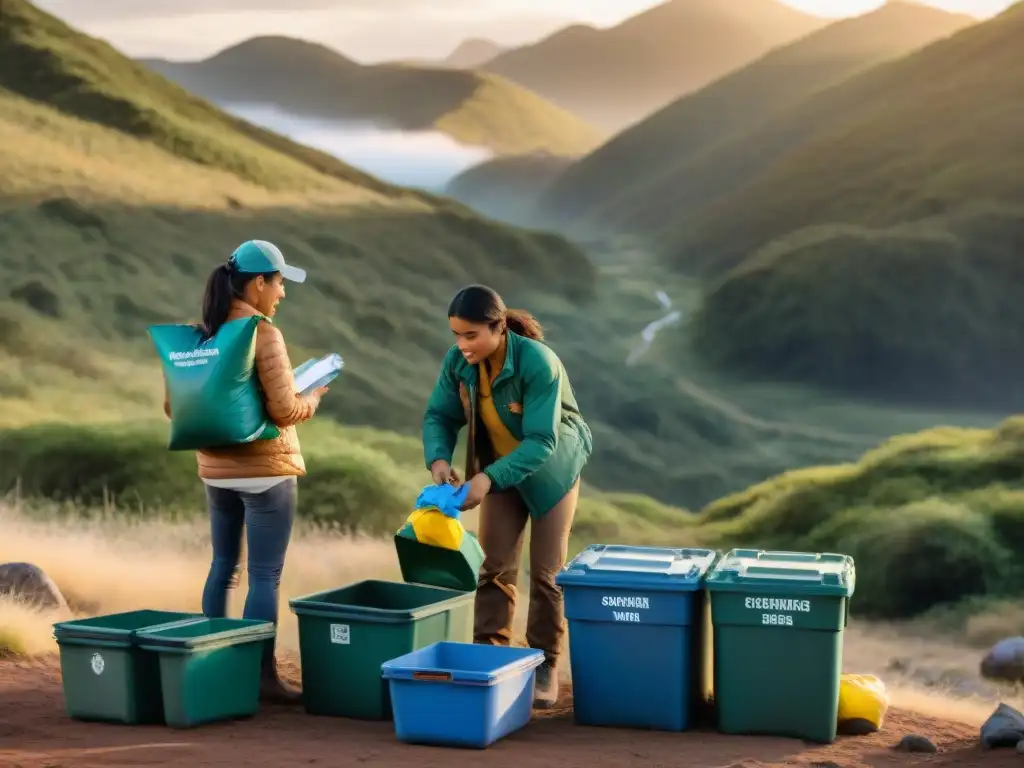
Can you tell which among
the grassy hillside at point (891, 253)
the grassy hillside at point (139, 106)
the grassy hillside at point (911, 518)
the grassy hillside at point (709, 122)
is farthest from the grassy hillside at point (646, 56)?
the grassy hillside at point (911, 518)

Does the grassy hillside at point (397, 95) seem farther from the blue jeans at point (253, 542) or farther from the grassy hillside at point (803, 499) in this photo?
the blue jeans at point (253, 542)

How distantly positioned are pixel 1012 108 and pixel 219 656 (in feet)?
195

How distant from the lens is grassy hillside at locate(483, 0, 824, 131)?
3152 inches

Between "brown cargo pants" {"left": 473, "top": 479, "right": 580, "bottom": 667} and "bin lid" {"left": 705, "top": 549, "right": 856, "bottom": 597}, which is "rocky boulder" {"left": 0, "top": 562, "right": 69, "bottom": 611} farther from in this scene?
"bin lid" {"left": 705, "top": 549, "right": 856, "bottom": 597}

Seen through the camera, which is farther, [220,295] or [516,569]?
[516,569]

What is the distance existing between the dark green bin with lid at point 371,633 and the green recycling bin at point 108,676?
722 millimetres

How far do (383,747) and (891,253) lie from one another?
46673 mm

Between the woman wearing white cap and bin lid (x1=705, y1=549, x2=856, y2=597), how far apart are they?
199 centimetres

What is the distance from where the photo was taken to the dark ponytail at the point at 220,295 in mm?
6566

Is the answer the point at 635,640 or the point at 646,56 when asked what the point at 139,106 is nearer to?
the point at 646,56

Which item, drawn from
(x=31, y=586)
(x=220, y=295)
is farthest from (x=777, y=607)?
(x=31, y=586)

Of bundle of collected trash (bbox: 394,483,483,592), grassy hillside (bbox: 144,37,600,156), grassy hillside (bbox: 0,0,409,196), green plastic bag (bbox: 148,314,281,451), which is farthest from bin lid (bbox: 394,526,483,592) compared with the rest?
grassy hillside (bbox: 144,37,600,156)

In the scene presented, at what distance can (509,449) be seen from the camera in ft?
23.4

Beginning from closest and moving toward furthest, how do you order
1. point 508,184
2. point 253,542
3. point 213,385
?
point 213,385, point 253,542, point 508,184
